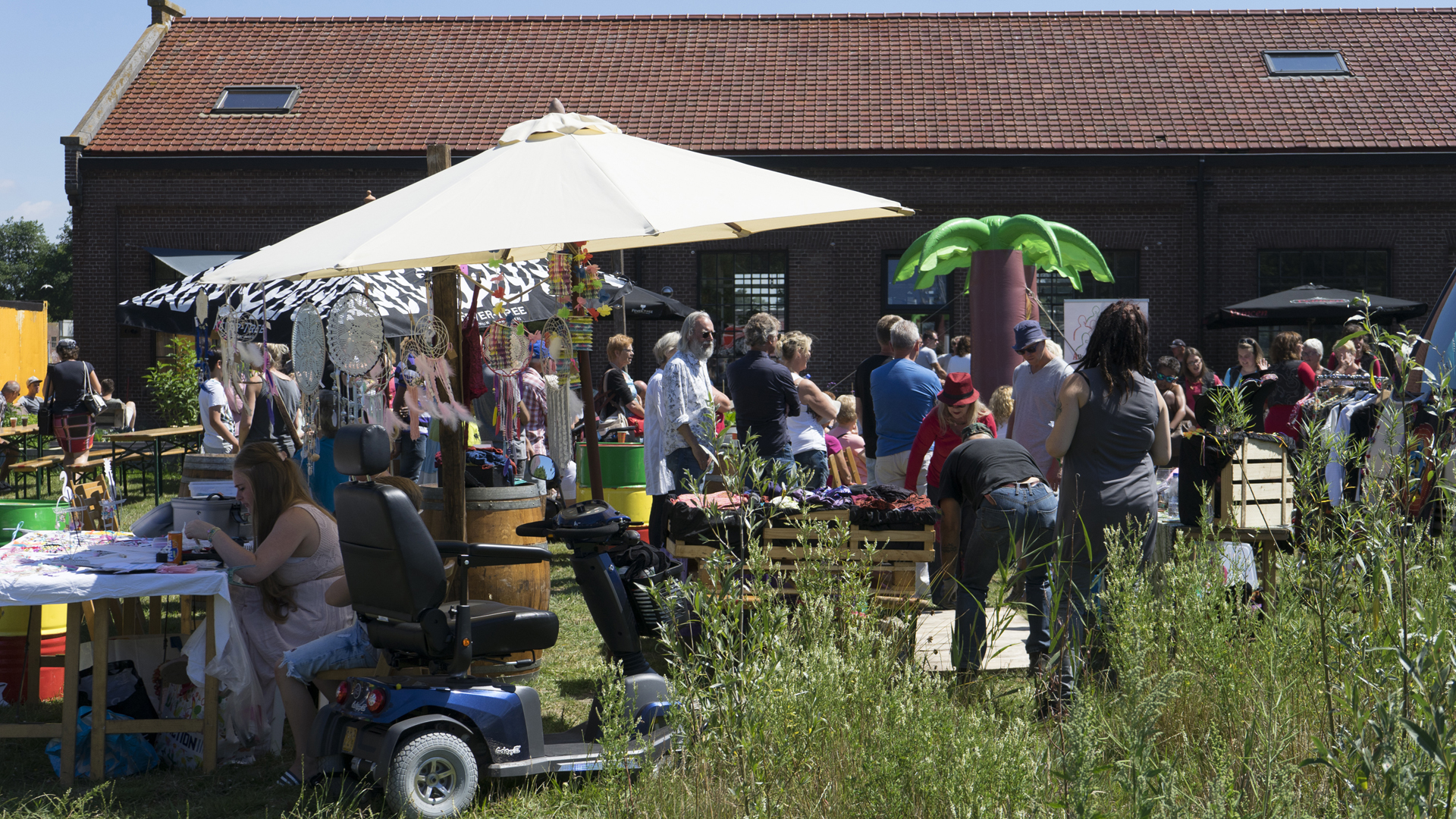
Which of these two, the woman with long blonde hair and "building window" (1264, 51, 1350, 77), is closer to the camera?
the woman with long blonde hair

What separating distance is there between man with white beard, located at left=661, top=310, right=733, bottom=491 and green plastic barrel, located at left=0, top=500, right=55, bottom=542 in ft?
11.0

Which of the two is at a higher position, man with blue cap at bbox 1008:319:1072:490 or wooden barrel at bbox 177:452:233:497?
man with blue cap at bbox 1008:319:1072:490

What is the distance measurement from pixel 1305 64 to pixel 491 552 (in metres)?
22.5

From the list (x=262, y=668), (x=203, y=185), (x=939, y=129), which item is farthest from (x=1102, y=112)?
(x=262, y=668)

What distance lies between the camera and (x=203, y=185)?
20844 mm

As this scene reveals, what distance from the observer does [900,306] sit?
20.6m

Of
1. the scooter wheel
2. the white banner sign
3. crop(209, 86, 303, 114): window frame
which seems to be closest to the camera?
the scooter wheel

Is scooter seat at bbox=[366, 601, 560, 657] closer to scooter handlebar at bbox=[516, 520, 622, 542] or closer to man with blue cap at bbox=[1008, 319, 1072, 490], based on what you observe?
scooter handlebar at bbox=[516, 520, 622, 542]

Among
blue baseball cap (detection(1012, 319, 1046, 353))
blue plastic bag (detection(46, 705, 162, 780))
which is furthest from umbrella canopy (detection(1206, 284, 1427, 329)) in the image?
blue plastic bag (detection(46, 705, 162, 780))

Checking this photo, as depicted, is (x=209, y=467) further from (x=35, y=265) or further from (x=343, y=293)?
(x=35, y=265)

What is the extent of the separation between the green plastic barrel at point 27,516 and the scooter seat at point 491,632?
2.49 meters

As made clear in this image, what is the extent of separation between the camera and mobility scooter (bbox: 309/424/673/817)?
4098mm

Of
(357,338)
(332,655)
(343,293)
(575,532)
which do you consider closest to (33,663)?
(332,655)

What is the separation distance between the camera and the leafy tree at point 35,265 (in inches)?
2862
